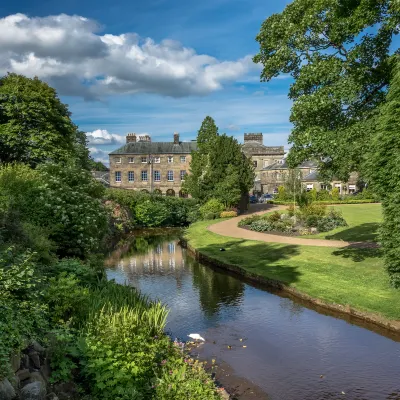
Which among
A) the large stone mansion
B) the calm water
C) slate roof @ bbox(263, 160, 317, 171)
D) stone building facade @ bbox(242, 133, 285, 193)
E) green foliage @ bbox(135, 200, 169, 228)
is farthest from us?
stone building facade @ bbox(242, 133, 285, 193)

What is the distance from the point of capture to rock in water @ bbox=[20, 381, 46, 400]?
5.99 meters

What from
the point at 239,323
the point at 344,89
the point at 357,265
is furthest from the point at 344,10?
the point at 239,323

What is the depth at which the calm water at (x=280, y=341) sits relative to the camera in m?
9.98

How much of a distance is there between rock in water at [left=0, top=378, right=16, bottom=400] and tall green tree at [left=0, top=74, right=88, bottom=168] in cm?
2408

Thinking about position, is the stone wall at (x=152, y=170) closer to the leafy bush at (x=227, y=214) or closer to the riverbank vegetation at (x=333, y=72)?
the leafy bush at (x=227, y=214)

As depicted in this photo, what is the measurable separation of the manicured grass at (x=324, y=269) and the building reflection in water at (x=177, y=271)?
5.25 ft

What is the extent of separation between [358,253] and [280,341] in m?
11.6

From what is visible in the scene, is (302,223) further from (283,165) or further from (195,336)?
(283,165)

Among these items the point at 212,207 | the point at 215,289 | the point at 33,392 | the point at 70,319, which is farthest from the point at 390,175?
the point at 212,207

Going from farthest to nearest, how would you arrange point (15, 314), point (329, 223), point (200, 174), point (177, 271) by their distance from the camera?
point (200, 174)
point (329, 223)
point (177, 271)
point (15, 314)

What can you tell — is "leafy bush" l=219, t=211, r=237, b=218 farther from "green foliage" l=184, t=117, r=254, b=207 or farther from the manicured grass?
the manicured grass

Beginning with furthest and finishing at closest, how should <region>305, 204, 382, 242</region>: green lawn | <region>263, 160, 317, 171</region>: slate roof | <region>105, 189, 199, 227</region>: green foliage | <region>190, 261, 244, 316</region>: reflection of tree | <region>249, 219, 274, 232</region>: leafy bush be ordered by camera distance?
<region>263, 160, 317, 171</region>: slate roof → <region>105, 189, 199, 227</region>: green foliage → <region>249, 219, 274, 232</region>: leafy bush → <region>305, 204, 382, 242</region>: green lawn → <region>190, 261, 244, 316</region>: reflection of tree

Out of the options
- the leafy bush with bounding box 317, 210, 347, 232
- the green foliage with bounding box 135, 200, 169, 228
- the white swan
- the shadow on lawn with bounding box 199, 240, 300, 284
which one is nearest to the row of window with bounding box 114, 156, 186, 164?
the green foliage with bounding box 135, 200, 169, 228

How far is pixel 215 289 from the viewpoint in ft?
62.4
